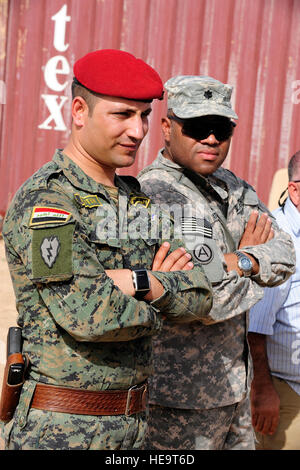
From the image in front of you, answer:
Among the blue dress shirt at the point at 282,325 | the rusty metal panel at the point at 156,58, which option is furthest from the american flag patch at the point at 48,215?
the rusty metal panel at the point at 156,58

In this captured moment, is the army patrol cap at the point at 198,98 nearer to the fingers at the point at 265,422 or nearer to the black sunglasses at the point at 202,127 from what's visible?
the black sunglasses at the point at 202,127

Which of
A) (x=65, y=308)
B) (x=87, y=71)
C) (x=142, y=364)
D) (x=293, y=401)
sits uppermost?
(x=87, y=71)

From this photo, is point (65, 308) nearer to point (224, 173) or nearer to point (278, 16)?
point (224, 173)

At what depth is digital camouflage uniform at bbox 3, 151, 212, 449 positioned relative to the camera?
1.44m

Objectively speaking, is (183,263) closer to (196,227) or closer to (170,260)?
(170,260)

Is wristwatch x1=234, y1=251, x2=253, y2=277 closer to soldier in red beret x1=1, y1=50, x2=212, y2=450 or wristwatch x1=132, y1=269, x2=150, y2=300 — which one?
soldier in red beret x1=1, y1=50, x2=212, y2=450

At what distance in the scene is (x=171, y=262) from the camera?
1723mm

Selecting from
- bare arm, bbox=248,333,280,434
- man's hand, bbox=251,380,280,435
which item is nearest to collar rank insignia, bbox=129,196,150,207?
bare arm, bbox=248,333,280,434

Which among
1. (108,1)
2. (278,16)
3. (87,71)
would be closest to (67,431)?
(87,71)

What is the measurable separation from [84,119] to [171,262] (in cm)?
49

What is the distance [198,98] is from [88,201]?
0.79 meters

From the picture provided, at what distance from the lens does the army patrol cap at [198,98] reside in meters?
2.14

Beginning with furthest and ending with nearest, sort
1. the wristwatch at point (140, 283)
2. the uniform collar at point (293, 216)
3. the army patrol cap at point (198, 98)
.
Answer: the uniform collar at point (293, 216) → the army patrol cap at point (198, 98) → the wristwatch at point (140, 283)

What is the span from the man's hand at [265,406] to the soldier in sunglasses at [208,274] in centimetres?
30
